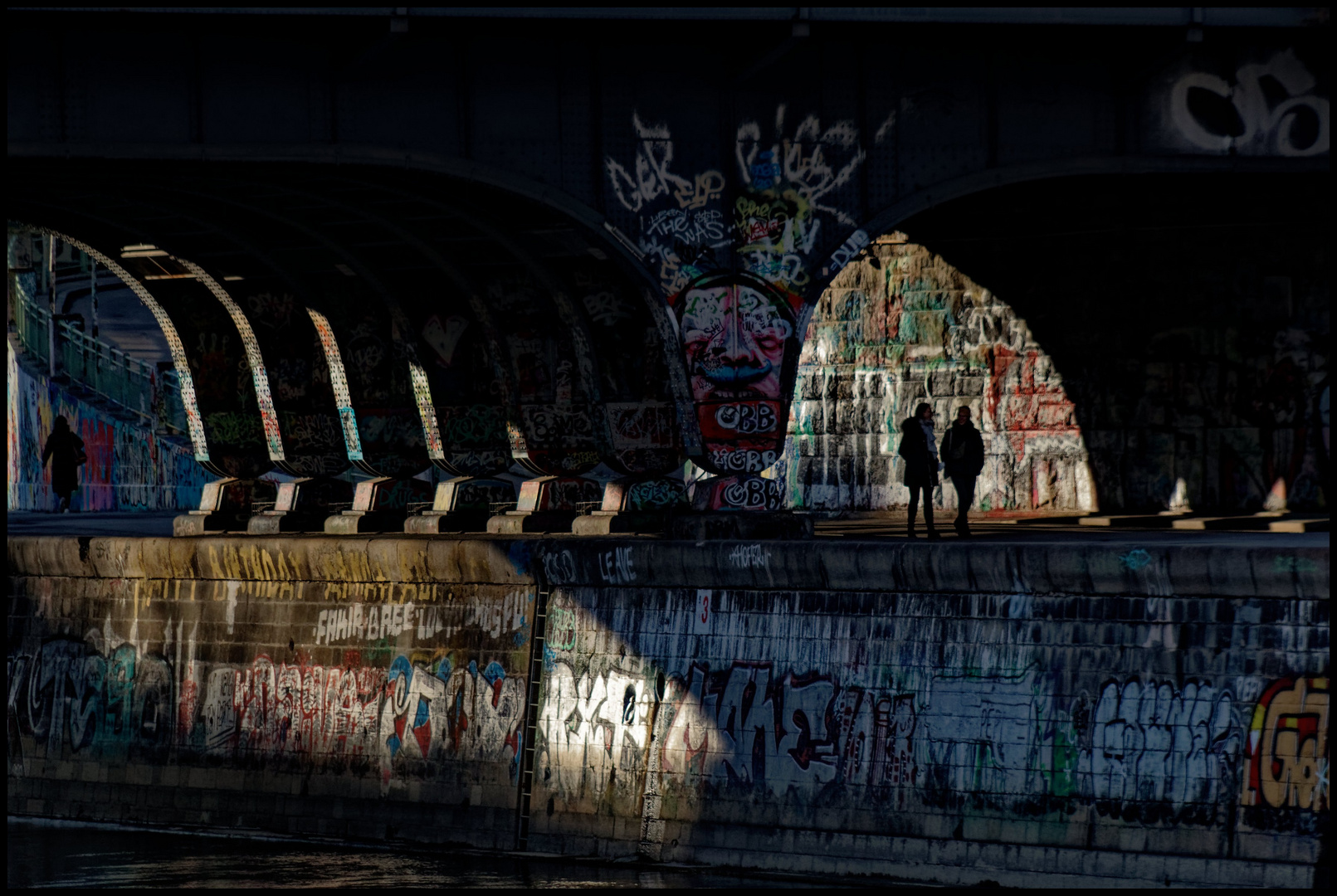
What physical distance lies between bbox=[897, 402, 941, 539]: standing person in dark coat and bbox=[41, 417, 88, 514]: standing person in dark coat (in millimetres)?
18966

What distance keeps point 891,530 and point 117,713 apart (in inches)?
428

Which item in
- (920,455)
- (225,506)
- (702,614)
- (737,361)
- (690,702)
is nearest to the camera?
(690,702)

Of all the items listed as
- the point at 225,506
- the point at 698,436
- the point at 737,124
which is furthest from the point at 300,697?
the point at 737,124

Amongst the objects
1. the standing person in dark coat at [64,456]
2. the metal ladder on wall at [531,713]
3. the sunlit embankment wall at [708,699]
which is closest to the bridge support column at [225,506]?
the sunlit embankment wall at [708,699]

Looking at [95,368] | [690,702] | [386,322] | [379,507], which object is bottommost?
[690,702]

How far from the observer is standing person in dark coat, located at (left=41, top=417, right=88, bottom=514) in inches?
1479

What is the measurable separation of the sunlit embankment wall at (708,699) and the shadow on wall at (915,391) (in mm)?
11549

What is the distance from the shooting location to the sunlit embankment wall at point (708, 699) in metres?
17.6

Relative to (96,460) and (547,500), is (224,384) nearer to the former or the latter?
(547,500)

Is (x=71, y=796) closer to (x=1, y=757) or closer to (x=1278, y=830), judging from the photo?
(x=1, y=757)

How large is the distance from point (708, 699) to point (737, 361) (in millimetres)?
4812

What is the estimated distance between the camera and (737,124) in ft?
76.7

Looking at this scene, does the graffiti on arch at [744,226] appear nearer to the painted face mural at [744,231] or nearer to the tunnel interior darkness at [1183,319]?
the painted face mural at [744,231]

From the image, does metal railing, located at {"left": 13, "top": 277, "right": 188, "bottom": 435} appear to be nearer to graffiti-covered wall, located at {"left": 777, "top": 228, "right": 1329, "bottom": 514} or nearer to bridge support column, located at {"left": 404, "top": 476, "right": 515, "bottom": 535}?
bridge support column, located at {"left": 404, "top": 476, "right": 515, "bottom": 535}
